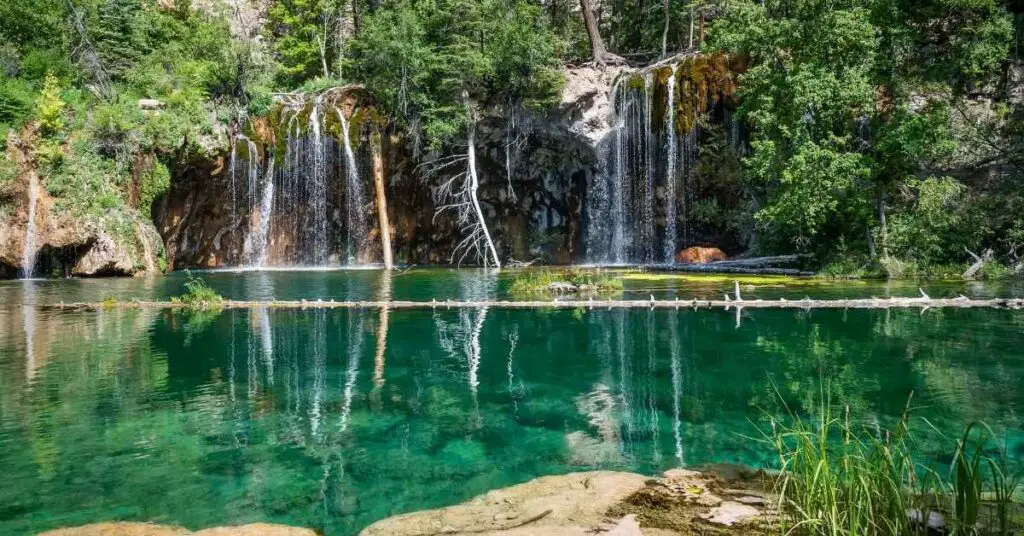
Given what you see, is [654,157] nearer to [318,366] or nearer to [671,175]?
[671,175]

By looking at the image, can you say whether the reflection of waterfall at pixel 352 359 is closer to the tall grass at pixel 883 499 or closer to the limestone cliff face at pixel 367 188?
the tall grass at pixel 883 499

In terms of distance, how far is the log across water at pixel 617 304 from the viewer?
1473cm

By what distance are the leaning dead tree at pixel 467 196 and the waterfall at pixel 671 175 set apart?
797cm

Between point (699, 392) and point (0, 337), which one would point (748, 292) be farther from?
point (0, 337)

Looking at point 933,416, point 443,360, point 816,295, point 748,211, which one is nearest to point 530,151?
point 748,211

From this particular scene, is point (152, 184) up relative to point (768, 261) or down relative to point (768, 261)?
up

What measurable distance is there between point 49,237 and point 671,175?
84.3ft

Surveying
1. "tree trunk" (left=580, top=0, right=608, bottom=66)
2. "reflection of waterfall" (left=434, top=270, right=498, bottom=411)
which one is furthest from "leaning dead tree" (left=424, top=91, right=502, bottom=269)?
"reflection of waterfall" (left=434, top=270, right=498, bottom=411)

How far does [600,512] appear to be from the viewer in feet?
14.9

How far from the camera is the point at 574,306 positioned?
17.0m

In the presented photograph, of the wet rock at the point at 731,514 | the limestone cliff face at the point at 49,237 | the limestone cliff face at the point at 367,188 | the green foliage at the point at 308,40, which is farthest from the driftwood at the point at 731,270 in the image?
the green foliage at the point at 308,40

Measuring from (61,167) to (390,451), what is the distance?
27378mm

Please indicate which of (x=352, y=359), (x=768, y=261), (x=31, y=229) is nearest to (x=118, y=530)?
(x=352, y=359)

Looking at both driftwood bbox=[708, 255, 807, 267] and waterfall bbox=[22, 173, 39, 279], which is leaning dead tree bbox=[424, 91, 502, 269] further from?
waterfall bbox=[22, 173, 39, 279]
